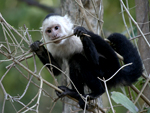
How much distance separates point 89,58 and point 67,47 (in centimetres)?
54

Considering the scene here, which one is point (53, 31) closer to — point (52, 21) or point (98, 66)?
point (52, 21)

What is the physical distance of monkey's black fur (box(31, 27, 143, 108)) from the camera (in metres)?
4.02

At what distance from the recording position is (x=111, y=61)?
4215mm

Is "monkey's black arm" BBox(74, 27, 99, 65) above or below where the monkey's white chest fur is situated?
below

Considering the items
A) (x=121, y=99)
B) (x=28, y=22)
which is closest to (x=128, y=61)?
(x=121, y=99)

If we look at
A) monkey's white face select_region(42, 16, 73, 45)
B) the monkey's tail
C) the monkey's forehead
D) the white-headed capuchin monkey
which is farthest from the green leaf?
the monkey's forehead

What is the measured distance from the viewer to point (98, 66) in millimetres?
4145

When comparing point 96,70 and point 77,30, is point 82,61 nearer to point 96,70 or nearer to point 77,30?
point 96,70

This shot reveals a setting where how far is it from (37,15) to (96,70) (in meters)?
6.06

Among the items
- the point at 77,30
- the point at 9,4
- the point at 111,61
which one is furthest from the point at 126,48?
the point at 9,4

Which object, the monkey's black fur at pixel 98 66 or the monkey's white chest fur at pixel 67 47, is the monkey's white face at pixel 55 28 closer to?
the monkey's white chest fur at pixel 67 47

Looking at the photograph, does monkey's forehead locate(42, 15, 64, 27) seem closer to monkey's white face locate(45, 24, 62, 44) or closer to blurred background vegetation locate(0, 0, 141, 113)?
monkey's white face locate(45, 24, 62, 44)

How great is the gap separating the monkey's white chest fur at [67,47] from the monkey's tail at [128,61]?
72cm

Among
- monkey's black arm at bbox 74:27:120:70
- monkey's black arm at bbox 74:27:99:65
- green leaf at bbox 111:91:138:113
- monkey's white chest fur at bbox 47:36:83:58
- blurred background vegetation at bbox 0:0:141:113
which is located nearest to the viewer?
green leaf at bbox 111:91:138:113
